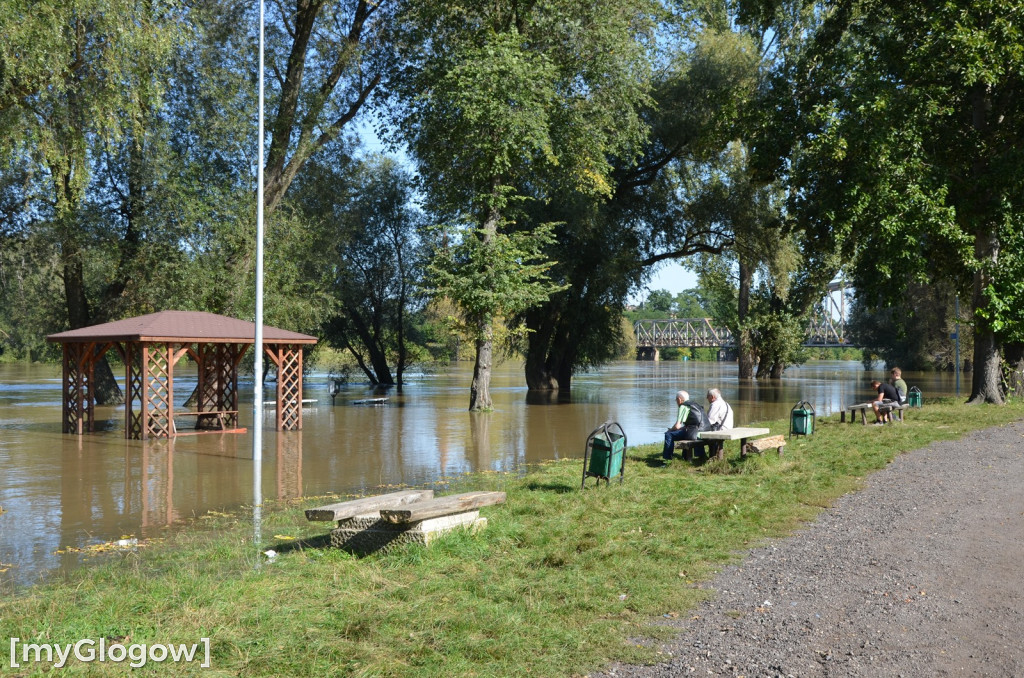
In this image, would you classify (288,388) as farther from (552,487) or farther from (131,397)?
(552,487)

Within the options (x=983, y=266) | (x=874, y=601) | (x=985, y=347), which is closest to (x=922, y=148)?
(x=983, y=266)

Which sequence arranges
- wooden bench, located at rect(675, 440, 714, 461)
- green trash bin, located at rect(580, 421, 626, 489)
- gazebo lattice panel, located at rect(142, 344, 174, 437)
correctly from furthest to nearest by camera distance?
gazebo lattice panel, located at rect(142, 344, 174, 437) → wooden bench, located at rect(675, 440, 714, 461) → green trash bin, located at rect(580, 421, 626, 489)

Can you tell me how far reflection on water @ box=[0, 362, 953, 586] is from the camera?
442 inches

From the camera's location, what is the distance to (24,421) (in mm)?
27156

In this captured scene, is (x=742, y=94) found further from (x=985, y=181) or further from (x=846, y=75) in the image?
(x=985, y=181)

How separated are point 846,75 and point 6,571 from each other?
24.8 meters

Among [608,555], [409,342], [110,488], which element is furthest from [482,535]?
[409,342]

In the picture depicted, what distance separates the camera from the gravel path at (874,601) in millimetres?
5398

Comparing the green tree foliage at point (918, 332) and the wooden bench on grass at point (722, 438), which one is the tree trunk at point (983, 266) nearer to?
the wooden bench on grass at point (722, 438)

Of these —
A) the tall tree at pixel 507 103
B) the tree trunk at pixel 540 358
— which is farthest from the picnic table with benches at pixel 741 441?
the tree trunk at pixel 540 358

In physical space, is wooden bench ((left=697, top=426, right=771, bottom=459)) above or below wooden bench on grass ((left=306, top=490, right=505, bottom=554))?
above

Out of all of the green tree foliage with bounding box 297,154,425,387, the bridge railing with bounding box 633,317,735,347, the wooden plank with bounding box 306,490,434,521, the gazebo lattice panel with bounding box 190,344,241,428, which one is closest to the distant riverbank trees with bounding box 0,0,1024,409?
the green tree foliage with bounding box 297,154,425,387

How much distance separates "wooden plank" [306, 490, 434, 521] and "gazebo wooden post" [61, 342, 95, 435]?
16.6m

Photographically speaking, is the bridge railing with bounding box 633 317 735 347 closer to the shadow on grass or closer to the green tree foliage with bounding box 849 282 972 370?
→ the green tree foliage with bounding box 849 282 972 370
